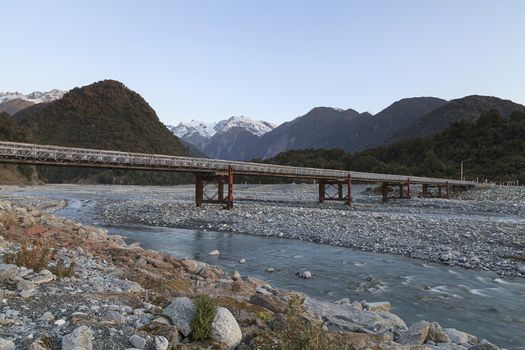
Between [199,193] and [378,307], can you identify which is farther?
[199,193]

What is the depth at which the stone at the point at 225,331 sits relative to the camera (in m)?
5.29

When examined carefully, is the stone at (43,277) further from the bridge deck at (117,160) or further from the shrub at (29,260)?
the bridge deck at (117,160)

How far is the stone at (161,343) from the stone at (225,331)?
70 centimetres

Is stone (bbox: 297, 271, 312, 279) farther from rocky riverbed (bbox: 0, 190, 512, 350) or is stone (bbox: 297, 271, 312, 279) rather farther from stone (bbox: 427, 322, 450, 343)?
stone (bbox: 427, 322, 450, 343)

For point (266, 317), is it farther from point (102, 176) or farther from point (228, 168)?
point (102, 176)

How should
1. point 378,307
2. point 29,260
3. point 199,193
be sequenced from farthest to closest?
point 199,193 → point 378,307 → point 29,260

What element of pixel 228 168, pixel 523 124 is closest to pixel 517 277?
pixel 228 168

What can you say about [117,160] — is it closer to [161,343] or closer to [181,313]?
[181,313]

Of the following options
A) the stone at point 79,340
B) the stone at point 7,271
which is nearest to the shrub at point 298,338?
the stone at point 79,340

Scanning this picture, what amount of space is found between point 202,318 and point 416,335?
3860 mm

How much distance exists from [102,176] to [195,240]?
479 feet

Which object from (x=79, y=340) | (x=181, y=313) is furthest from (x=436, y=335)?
(x=79, y=340)

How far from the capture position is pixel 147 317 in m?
5.76

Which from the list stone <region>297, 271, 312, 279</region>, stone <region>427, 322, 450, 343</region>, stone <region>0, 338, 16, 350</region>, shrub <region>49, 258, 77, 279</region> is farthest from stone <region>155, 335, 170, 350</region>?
stone <region>297, 271, 312, 279</region>
